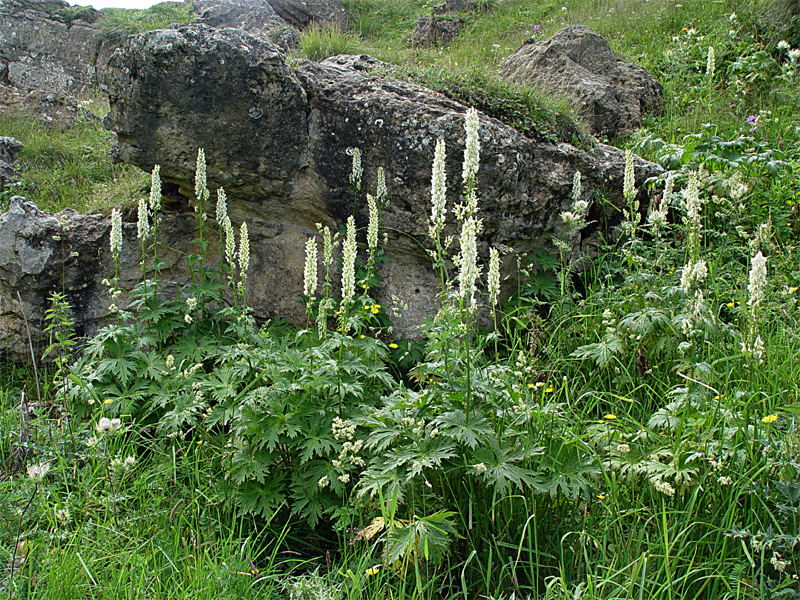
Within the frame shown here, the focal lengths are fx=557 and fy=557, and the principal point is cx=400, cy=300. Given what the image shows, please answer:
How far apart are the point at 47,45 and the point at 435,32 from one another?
8853 millimetres

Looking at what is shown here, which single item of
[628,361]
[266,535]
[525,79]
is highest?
[525,79]

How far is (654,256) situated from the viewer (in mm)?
5043

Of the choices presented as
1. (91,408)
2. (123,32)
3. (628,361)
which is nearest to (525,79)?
(628,361)

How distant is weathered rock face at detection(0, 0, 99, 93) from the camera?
11844mm

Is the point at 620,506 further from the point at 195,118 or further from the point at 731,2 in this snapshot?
the point at 731,2

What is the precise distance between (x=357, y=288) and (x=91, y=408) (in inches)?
89.5

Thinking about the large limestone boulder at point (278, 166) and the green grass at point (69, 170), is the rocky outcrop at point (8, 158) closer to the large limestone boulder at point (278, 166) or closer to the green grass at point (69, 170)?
the green grass at point (69, 170)

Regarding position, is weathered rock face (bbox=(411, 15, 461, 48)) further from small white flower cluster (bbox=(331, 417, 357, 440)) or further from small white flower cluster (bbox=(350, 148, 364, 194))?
small white flower cluster (bbox=(331, 417, 357, 440))

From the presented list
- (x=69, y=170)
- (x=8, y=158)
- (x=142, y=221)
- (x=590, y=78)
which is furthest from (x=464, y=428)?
(x=8, y=158)

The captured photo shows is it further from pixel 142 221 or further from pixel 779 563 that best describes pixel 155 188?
pixel 779 563

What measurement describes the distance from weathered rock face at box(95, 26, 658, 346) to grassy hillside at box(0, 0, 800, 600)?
0.78m

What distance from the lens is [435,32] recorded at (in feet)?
40.7

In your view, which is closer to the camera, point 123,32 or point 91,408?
point 91,408

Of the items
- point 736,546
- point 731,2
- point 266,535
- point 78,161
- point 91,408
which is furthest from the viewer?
point 731,2
